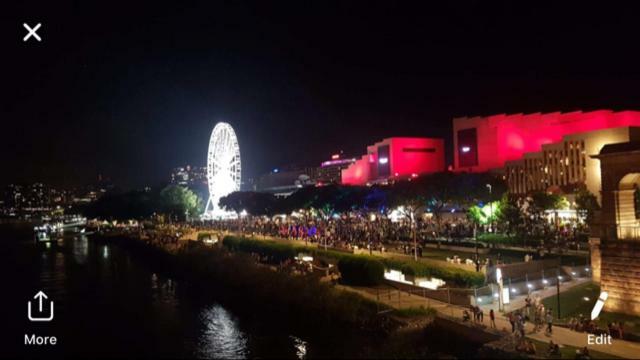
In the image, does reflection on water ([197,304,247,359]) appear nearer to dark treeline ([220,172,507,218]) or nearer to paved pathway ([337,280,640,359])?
paved pathway ([337,280,640,359])

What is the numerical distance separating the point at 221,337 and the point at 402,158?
219ft

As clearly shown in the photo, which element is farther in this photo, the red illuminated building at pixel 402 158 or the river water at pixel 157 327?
the red illuminated building at pixel 402 158

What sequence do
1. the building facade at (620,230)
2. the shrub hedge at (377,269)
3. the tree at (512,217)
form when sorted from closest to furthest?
the building facade at (620,230) < the shrub hedge at (377,269) < the tree at (512,217)

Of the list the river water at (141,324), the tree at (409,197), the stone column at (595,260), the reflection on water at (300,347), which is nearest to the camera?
the stone column at (595,260)

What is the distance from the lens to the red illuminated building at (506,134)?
6775cm

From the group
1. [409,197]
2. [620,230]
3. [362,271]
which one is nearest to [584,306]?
[620,230]

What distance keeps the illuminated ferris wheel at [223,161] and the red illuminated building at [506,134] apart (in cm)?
3333

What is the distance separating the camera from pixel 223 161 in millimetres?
82250

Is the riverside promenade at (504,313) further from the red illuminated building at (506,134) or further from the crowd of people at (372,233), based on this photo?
the red illuminated building at (506,134)

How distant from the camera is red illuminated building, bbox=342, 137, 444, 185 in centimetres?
9194

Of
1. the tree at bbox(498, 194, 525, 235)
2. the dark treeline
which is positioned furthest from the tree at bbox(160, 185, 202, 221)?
the tree at bbox(498, 194, 525, 235)

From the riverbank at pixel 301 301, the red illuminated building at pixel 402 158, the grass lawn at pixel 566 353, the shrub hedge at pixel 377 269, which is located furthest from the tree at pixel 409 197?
the red illuminated building at pixel 402 158

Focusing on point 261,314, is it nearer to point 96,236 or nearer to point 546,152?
point 546,152

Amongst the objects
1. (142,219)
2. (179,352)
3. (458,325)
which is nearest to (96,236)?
(142,219)
